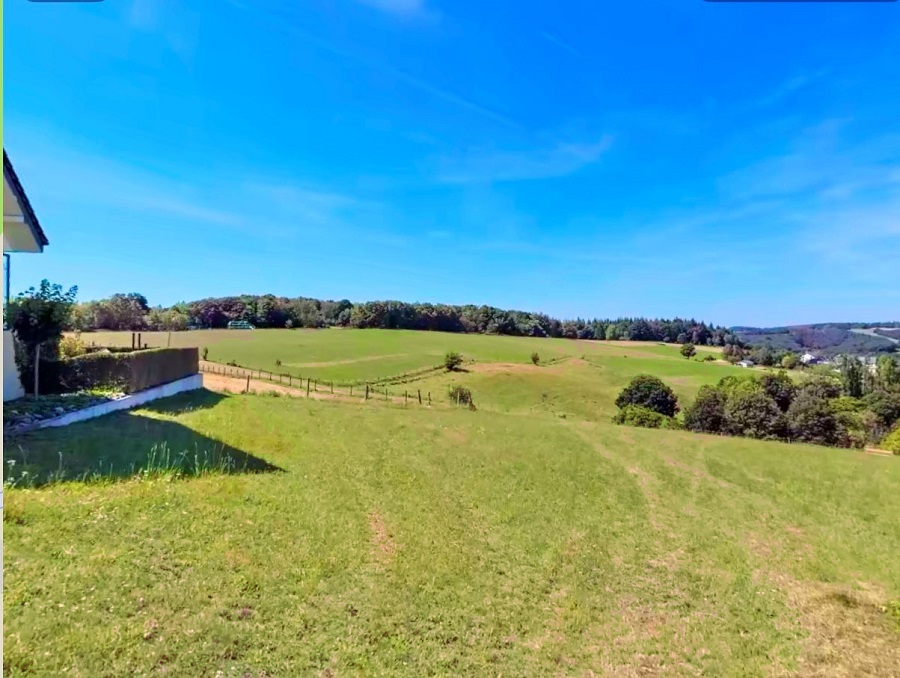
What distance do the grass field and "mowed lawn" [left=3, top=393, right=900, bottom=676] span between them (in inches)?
1.4

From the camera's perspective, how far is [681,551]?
35.8ft

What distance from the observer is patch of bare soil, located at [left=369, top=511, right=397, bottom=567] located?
837 cm

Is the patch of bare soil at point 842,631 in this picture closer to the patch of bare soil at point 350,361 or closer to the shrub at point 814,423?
the shrub at point 814,423

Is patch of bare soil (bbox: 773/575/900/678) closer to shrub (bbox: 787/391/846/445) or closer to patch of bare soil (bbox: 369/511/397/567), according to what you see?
patch of bare soil (bbox: 369/511/397/567)

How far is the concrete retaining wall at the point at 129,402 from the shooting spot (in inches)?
448

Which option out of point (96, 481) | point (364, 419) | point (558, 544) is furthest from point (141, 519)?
point (364, 419)

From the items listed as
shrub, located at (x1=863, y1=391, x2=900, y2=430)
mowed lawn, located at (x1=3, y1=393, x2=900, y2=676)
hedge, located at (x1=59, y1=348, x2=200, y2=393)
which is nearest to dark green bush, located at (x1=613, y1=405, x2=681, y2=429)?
shrub, located at (x1=863, y1=391, x2=900, y2=430)

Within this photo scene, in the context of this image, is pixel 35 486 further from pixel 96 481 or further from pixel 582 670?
pixel 582 670

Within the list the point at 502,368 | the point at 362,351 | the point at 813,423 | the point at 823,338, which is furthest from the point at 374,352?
the point at 823,338

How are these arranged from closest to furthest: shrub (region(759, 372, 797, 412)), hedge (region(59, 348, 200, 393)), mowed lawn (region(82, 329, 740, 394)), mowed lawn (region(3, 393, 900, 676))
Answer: mowed lawn (region(3, 393, 900, 676)) < hedge (region(59, 348, 200, 393)) < shrub (region(759, 372, 797, 412)) < mowed lawn (region(82, 329, 740, 394))

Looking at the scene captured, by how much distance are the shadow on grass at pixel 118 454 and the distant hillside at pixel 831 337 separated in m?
145

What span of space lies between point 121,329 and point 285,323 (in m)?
27.2

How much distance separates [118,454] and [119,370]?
769 cm

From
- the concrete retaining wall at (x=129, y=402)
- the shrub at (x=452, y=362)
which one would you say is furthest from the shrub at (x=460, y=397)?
the concrete retaining wall at (x=129, y=402)
